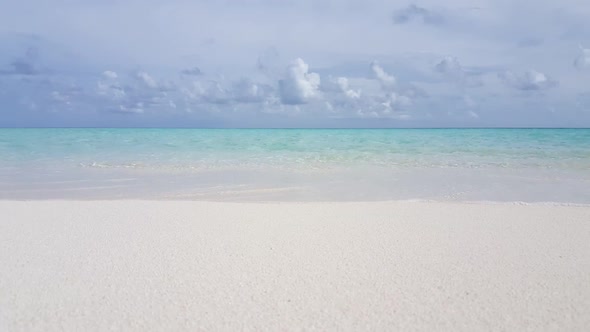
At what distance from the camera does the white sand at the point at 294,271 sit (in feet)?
9.17

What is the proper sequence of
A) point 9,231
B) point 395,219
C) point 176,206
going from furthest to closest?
1. point 176,206
2. point 395,219
3. point 9,231

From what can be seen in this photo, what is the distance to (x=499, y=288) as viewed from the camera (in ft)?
10.7

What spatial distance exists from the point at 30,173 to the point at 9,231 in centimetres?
769

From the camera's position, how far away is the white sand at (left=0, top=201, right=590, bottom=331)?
2795 mm

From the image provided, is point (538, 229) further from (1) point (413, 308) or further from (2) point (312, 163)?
(2) point (312, 163)

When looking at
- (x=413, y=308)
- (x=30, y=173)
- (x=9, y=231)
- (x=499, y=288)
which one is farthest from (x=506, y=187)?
(x=30, y=173)

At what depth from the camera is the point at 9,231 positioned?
4961 mm

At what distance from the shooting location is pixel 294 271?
363cm

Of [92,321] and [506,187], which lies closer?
[92,321]

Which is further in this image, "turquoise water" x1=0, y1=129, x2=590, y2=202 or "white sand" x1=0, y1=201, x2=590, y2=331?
"turquoise water" x1=0, y1=129, x2=590, y2=202

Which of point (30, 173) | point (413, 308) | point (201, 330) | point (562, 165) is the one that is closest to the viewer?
point (201, 330)

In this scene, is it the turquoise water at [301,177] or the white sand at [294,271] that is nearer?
the white sand at [294,271]

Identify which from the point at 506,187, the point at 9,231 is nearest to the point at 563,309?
the point at 9,231

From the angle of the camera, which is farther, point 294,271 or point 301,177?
point 301,177
